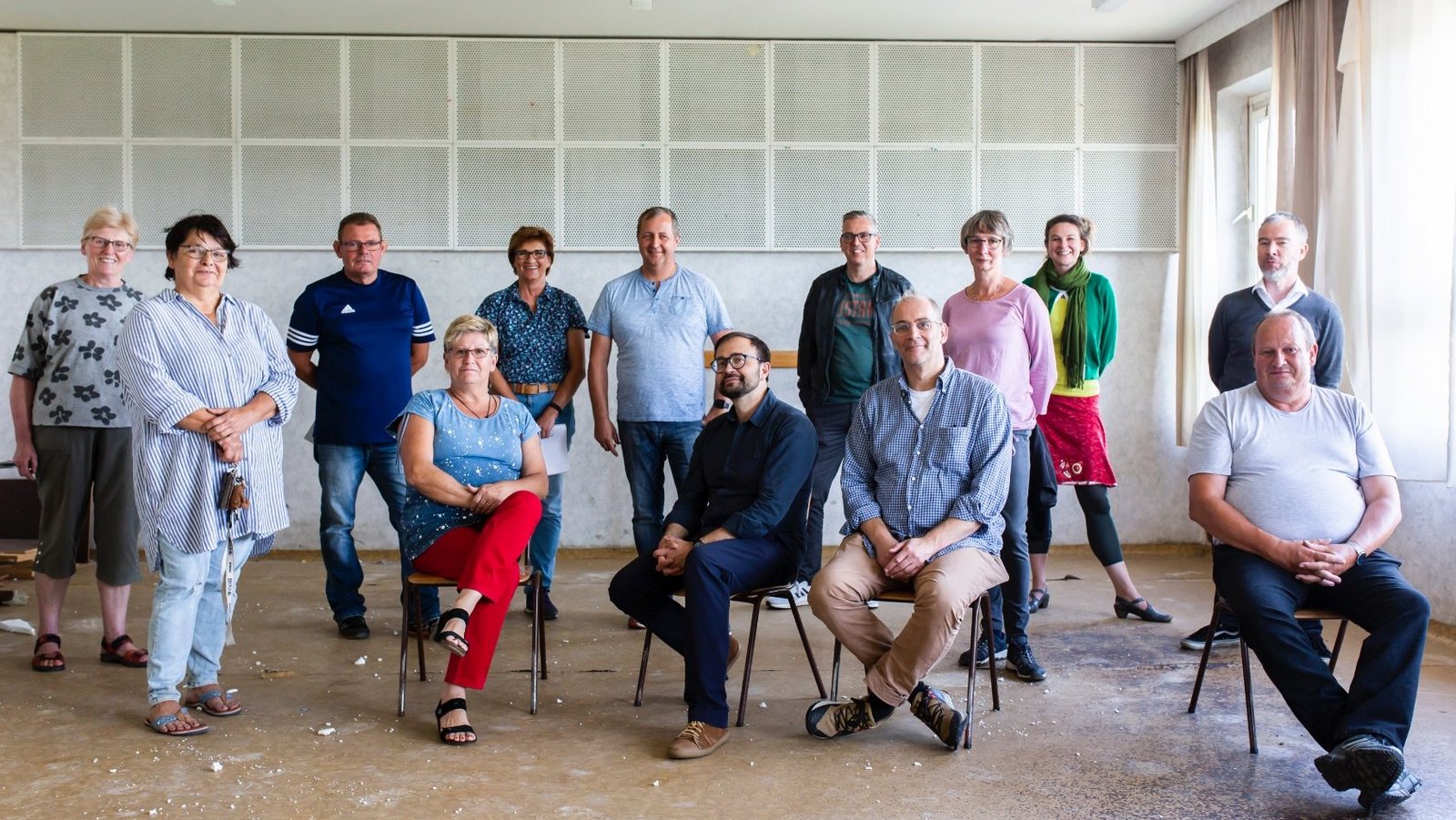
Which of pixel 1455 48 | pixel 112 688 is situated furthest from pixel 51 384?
pixel 1455 48

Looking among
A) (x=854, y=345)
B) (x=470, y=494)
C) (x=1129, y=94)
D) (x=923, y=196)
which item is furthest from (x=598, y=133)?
(x=470, y=494)

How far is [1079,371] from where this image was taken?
5.03 m

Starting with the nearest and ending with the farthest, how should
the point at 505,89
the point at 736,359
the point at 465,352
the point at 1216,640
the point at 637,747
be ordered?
the point at 637,747 < the point at 736,359 < the point at 465,352 < the point at 1216,640 < the point at 505,89

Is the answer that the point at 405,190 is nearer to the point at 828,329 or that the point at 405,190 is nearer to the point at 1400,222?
the point at 828,329

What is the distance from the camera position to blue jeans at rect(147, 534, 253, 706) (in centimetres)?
353

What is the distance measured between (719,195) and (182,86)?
2974 mm

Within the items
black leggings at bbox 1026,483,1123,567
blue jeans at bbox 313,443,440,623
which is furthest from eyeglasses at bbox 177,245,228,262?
black leggings at bbox 1026,483,1123,567

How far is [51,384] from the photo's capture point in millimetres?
4227

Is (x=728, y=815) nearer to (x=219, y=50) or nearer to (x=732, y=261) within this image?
(x=732, y=261)

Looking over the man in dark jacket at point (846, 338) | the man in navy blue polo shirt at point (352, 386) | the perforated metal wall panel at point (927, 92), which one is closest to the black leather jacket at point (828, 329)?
the man in dark jacket at point (846, 338)

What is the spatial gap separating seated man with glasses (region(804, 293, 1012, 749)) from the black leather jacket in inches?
45.7

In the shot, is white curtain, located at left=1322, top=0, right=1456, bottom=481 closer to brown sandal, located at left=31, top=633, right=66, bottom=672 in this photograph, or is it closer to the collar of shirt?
the collar of shirt

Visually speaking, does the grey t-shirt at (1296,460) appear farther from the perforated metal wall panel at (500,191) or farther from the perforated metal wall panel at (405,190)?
the perforated metal wall panel at (405,190)

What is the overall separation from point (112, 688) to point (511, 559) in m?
1.52
